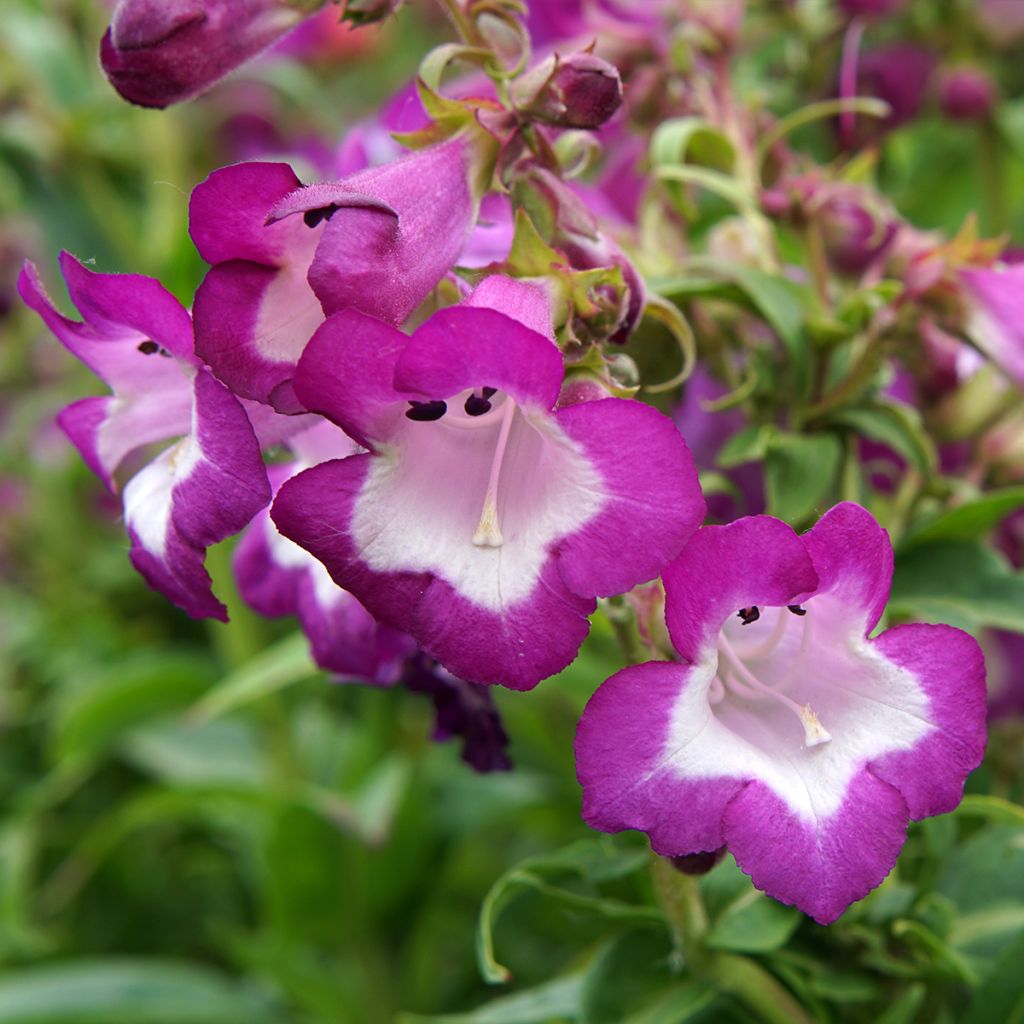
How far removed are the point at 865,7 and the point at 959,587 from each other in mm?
513

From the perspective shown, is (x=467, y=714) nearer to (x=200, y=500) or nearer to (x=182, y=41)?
(x=200, y=500)

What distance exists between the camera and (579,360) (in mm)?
463

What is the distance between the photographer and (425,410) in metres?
0.44

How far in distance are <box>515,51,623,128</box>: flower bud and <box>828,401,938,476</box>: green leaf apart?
0.24 metres

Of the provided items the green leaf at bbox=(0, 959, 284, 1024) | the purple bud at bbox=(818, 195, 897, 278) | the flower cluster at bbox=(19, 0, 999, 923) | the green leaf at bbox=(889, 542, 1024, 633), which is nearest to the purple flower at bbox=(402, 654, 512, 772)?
the flower cluster at bbox=(19, 0, 999, 923)

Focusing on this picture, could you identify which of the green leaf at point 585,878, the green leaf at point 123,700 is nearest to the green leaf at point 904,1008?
the green leaf at point 585,878

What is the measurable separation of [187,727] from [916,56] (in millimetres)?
942

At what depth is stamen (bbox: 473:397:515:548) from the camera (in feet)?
1.48

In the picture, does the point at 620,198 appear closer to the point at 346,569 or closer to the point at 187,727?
the point at 346,569

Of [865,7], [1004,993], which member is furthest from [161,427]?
[865,7]

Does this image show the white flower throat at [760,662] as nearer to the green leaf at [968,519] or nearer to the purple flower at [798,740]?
the purple flower at [798,740]

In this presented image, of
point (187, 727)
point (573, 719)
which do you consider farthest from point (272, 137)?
point (573, 719)

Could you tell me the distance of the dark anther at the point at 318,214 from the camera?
0.43 metres

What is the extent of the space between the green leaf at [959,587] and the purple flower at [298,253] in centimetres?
30
